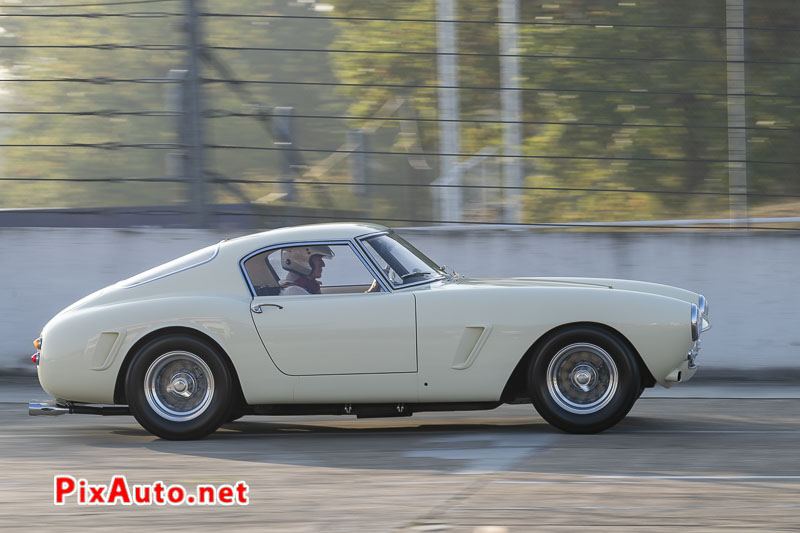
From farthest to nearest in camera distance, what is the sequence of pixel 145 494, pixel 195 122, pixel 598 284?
pixel 195 122 → pixel 598 284 → pixel 145 494

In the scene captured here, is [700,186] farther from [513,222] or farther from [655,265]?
[513,222]

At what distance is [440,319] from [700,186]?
3933 millimetres

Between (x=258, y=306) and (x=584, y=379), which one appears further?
(x=258, y=306)

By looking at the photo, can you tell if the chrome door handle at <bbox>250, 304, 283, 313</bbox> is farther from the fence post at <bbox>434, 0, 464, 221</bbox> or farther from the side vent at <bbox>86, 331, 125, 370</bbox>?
the fence post at <bbox>434, 0, 464, 221</bbox>

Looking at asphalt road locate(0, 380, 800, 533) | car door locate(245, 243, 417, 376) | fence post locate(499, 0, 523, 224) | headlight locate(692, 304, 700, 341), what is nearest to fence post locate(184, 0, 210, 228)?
asphalt road locate(0, 380, 800, 533)

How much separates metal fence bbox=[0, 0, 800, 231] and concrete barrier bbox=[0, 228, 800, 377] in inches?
8.4

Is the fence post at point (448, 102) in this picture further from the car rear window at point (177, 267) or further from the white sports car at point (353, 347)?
the car rear window at point (177, 267)

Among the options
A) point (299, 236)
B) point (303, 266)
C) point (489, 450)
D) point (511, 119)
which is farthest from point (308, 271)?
point (511, 119)

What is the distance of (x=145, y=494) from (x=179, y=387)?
151 centimetres

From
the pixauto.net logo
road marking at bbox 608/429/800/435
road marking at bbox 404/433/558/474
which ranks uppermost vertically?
the pixauto.net logo

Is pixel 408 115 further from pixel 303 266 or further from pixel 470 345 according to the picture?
pixel 470 345

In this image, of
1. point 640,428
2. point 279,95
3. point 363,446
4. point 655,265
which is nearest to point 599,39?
point 655,265

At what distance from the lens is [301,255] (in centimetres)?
727

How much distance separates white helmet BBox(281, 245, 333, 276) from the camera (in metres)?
7.25
